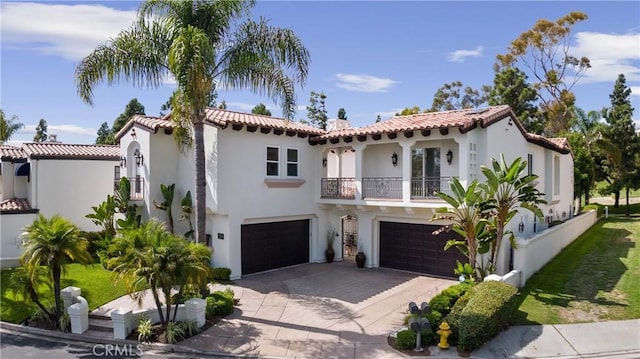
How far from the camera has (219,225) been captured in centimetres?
1762

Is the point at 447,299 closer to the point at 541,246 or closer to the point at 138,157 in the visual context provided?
the point at 541,246

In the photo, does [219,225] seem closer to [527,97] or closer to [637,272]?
[637,272]

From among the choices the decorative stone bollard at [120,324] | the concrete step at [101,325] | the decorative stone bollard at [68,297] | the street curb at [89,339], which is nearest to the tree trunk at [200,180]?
the concrete step at [101,325]

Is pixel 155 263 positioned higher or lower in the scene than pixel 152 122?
lower

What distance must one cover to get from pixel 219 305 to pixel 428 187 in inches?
385

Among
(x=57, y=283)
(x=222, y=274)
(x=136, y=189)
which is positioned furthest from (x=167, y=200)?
(x=57, y=283)

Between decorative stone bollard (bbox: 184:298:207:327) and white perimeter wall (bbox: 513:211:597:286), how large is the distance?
11059 mm

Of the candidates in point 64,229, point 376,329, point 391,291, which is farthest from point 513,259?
point 64,229

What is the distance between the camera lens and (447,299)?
12.1 meters

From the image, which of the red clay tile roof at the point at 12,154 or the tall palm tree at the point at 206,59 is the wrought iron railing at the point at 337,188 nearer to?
the tall palm tree at the point at 206,59

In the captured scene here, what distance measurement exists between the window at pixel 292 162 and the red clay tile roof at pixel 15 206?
12.3m

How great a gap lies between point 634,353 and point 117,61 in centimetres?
1691

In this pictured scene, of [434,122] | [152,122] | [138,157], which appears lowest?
[138,157]

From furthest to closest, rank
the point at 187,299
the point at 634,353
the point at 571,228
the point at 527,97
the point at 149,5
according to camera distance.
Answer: the point at 527,97, the point at 571,228, the point at 149,5, the point at 187,299, the point at 634,353
